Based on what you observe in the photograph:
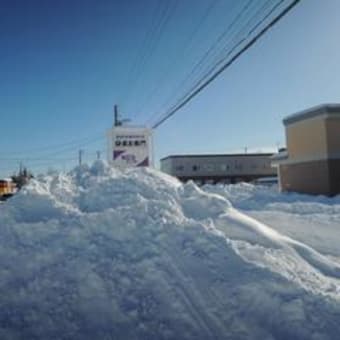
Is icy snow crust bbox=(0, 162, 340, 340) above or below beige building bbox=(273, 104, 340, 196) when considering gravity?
below

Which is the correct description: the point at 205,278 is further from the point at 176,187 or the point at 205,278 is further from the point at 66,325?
the point at 176,187

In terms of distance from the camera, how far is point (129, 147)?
16516 millimetres

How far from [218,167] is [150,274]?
197 feet

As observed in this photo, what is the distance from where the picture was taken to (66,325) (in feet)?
15.5

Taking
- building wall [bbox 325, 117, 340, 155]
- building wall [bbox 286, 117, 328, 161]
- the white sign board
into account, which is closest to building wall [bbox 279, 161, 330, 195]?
building wall [bbox 286, 117, 328, 161]

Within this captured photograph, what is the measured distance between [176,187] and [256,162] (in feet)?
197

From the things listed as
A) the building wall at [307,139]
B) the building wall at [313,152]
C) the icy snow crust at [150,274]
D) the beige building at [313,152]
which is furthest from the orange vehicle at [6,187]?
the icy snow crust at [150,274]

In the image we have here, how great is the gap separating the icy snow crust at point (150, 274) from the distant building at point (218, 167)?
5490 cm

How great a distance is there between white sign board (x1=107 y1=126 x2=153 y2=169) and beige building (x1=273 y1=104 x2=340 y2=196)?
15.8m

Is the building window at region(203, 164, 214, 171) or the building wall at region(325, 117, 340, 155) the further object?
the building window at region(203, 164, 214, 171)

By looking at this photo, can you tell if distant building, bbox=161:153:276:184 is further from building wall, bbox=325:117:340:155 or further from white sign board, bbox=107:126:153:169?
white sign board, bbox=107:126:153:169

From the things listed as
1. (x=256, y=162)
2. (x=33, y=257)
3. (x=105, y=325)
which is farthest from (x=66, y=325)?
(x=256, y=162)

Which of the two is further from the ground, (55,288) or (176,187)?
(176,187)

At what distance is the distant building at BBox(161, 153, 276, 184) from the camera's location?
6322 centimetres
